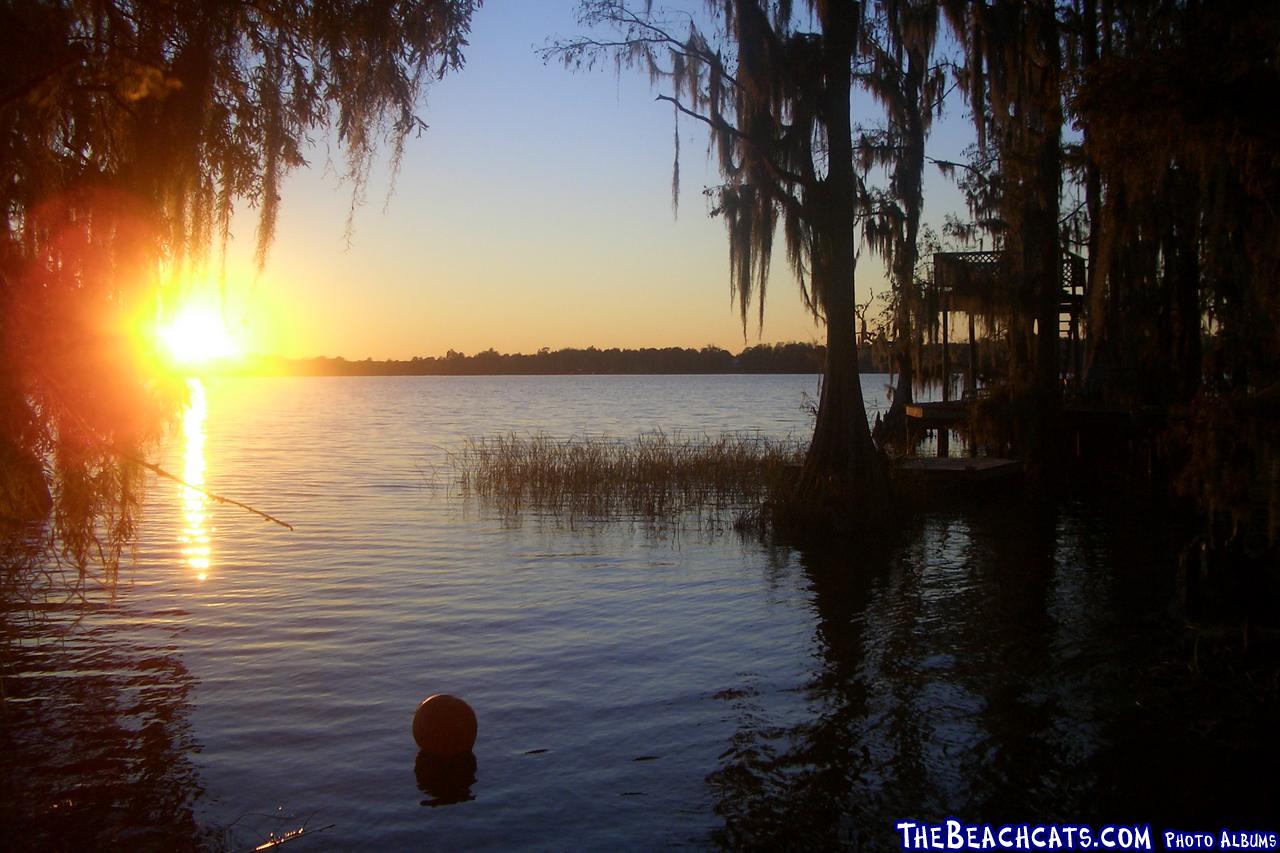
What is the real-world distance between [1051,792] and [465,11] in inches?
232

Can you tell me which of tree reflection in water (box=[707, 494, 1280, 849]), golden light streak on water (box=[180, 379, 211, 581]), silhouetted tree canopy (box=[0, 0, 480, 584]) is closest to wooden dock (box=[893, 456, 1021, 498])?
tree reflection in water (box=[707, 494, 1280, 849])

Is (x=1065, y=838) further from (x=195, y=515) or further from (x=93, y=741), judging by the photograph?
(x=195, y=515)

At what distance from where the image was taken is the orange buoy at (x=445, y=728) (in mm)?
6984

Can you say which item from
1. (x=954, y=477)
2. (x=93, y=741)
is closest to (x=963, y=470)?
(x=954, y=477)

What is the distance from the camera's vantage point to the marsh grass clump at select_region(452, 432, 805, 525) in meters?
20.5

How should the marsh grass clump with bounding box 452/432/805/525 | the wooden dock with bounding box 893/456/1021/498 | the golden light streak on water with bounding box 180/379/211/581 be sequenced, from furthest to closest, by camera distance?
1. the marsh grass clump with bounding box 452/432/805/525
2. the wooden dock with bounding box 893/456/1021/498
3. the golden light streak on water with bounding box 180/379/211/581

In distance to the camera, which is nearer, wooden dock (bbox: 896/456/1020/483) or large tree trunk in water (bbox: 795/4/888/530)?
large tree trunk in water (bbox: 795/4/888/530)

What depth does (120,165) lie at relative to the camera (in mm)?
6059

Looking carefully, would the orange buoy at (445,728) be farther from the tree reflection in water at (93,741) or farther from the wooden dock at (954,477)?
the wooden dock at (954,477)

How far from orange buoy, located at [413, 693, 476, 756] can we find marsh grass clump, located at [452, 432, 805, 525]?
12.4m

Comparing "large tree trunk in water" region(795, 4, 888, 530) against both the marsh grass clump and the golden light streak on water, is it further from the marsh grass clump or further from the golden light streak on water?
the golden light streak on water

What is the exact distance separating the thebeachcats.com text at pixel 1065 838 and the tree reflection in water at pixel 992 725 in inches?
3.7

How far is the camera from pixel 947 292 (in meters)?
25.4

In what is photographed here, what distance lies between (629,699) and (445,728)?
189 centimetres
